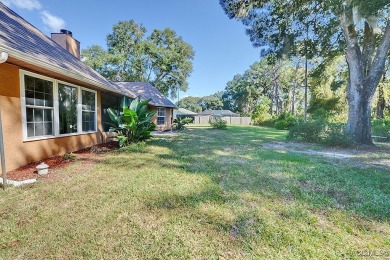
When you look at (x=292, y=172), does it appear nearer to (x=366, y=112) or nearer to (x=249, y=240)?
(x=249, y=240)

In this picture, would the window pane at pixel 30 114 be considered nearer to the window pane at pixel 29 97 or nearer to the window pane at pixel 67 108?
the window pane at pixel 29 97

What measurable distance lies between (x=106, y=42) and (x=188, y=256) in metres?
33.4

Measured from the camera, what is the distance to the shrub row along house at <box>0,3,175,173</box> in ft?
14.5

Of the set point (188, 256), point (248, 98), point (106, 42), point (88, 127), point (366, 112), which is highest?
point (106, 42)

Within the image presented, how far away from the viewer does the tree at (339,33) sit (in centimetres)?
884

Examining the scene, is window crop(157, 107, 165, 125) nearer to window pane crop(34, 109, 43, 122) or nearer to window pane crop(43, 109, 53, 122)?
window pane crop(43, 109, 53, 122)

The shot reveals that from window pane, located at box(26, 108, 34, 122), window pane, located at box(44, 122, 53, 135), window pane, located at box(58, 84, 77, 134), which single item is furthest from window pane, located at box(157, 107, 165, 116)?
window pane, located at box(26, 108, 34, 122)

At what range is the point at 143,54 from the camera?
27938 mm

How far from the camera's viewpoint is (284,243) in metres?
2.18

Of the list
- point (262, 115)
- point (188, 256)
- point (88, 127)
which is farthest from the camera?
point (262, 115)

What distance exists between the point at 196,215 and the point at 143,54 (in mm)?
28989

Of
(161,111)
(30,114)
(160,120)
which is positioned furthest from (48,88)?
(161,111)

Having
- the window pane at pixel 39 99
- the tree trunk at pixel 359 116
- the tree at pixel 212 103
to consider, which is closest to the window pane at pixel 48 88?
the window pane at pixel 39 99

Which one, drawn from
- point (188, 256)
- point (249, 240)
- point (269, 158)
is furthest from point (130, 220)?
point (269, 158)
